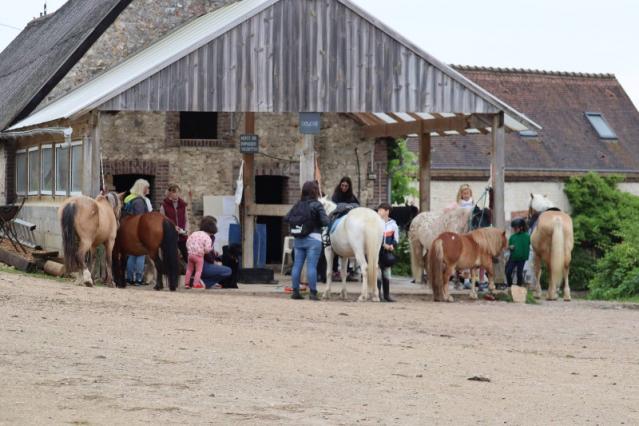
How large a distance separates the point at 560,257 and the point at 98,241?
7.22 m

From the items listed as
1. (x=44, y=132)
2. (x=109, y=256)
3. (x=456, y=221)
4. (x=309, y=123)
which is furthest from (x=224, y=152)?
(x=109, y=256)

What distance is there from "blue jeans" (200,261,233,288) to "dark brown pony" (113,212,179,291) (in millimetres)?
909

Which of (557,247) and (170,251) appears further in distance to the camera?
(557,247)

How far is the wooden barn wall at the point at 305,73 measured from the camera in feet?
73.6

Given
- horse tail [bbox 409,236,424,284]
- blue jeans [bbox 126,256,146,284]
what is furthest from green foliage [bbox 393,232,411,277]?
blue jeans [bbox 126,256,146,284]

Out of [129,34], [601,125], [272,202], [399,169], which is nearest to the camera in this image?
[272,202]

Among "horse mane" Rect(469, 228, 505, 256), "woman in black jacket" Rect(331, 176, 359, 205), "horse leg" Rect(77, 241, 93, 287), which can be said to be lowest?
"horse leg" Rect(77, 241, 93, 287)

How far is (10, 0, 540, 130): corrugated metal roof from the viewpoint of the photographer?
72.8 feet

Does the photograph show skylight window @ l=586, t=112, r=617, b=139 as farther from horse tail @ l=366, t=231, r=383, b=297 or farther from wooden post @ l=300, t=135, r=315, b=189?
horse tail @ l=366, t=231, r=383, b=297

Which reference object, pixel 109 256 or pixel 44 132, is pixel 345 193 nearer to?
pixel 109 256

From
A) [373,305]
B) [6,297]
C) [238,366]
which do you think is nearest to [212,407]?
[238,366]

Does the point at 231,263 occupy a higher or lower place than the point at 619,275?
higher

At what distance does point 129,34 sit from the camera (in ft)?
102

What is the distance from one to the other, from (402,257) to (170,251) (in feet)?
48.5
